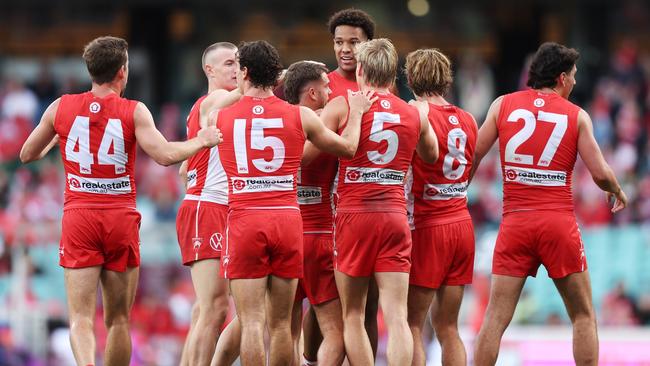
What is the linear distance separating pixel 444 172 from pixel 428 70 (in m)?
0.90

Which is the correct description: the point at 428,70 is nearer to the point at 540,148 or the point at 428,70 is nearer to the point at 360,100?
the point at 360,100

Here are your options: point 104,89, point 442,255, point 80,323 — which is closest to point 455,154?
point 442,255

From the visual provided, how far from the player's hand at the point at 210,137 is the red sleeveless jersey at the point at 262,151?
66 mm

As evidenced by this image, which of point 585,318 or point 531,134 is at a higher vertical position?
point 531,134

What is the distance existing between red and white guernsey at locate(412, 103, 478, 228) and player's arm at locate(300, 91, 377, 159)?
0.89 metres

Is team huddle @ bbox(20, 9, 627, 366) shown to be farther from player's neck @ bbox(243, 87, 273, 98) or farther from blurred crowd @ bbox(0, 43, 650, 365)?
blurred crowd @ bbox(0, 43, 650, 365)

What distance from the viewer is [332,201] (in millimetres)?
10977

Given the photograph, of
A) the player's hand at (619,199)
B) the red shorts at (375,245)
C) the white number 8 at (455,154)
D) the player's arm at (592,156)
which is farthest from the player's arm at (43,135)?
the player's hand at (619,199)

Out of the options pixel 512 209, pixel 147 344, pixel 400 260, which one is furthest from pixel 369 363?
pixel 147 344

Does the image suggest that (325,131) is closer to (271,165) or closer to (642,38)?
(271,165)

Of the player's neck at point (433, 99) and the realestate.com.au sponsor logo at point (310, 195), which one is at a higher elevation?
the player's neck at point (433, 99)

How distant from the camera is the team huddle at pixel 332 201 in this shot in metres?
10.0

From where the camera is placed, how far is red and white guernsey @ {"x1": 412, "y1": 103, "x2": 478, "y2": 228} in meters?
10.7

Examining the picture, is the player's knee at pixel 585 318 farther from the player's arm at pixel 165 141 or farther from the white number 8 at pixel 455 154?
the player's arm at pixel 165 141
